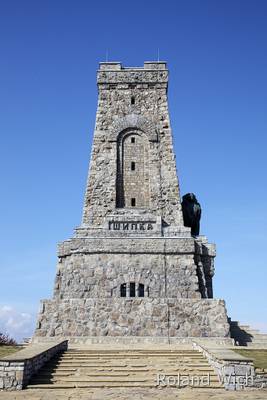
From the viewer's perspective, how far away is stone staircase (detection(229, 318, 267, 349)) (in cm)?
2047

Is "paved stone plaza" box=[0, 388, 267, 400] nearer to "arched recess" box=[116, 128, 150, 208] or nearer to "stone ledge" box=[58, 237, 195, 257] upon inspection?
"stone ledge" box=[58, 237, 195, 257]

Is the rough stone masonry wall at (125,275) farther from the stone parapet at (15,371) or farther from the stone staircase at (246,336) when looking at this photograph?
the stone parapet at (15,371)

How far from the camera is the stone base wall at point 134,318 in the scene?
19.3 m

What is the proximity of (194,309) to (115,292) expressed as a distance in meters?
4.58

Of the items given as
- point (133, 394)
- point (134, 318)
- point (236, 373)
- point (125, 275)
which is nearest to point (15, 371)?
point (133, 394)

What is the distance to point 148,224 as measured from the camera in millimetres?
24297

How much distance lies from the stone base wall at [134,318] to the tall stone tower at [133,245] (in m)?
0.05

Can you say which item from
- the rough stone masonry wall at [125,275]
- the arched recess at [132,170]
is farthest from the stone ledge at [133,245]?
the arched recess at [132,170]

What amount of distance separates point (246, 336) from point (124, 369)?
11495 mm

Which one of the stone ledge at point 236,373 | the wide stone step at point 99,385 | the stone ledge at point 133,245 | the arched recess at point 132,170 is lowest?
the wide stone step at point 99,385

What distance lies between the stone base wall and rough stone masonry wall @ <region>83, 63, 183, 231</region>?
5896 mm

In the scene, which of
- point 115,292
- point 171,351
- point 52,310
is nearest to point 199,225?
point 115,292

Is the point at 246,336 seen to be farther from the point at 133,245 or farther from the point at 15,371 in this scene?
the point at 15,371

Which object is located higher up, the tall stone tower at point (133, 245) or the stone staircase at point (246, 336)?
the tall stone tower at point (133, 245)
